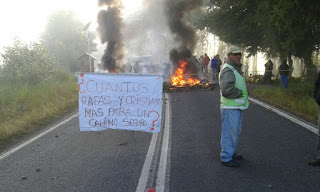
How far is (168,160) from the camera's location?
15.5ft

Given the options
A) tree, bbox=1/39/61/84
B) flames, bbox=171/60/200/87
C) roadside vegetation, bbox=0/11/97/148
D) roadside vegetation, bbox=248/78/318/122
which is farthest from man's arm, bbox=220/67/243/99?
tree, bbox=1/39/61/84

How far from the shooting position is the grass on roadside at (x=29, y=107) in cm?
738

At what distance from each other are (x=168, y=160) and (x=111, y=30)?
23537mm

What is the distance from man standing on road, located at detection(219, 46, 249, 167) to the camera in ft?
14.4

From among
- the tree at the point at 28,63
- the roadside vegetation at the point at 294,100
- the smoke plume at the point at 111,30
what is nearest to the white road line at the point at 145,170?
the roadside vegetation at the point at 294,100

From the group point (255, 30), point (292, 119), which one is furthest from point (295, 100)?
point (255, 30)

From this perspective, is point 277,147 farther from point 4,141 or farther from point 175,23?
point 175,23

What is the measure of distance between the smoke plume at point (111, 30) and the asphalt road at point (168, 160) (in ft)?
66.0

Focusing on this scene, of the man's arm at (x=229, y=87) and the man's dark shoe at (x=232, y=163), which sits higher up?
the man's arm at (x=229, y=87)

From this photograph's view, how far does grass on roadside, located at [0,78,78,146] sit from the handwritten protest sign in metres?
2.46

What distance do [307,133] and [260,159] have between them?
195 cm

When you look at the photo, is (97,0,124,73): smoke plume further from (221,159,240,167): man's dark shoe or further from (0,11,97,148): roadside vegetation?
(221,159,240,167): man's dark shoe

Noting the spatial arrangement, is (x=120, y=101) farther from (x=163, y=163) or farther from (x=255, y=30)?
(x=255, y=30)

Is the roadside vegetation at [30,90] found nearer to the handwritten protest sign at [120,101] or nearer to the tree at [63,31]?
the handwritten protest sign at [120,101]
